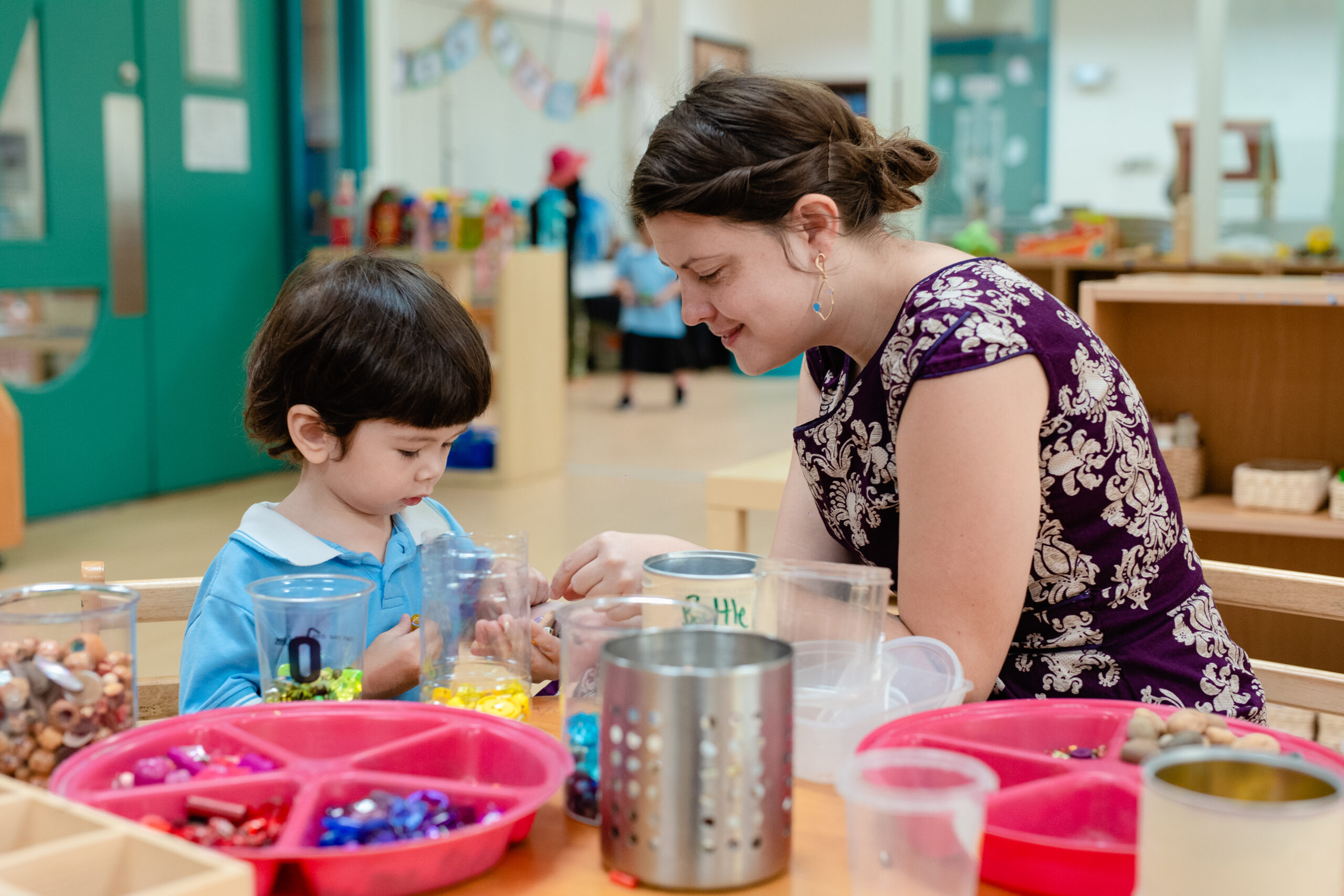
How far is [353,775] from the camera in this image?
0.81m

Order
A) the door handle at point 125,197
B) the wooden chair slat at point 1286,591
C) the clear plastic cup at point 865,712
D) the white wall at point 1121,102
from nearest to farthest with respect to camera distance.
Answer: the clear plastic cup at point 865,712 → the wooden chair slat at point 1286,591 → the door handle at point 125,197 → the white wall at point 1121,102

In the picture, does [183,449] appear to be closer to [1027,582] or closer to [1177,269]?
[1177,269]

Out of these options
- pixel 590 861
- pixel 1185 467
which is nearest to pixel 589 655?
pixel 590 861

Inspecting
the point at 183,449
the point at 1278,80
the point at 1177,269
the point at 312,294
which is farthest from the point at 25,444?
the point at 1278,80

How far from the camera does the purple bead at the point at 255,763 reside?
0.82 m

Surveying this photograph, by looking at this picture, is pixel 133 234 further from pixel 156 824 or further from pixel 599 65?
pixel 599 65

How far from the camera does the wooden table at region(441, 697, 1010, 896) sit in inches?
29.6

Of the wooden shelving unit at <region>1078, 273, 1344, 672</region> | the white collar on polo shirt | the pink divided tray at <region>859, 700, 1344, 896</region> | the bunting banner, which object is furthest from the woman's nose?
the bunting banner

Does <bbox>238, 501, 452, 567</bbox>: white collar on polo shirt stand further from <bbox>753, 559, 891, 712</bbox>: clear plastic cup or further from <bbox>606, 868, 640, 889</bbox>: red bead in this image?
<bbox>606, 868, 640, 889</bbox>: red bead

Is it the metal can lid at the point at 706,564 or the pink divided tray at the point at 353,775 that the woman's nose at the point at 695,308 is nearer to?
the metal can lid at the point at 706,564

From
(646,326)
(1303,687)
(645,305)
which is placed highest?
(645,305)

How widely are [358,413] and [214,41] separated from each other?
14.9 ft

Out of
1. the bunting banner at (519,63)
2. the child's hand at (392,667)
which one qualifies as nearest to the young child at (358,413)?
the child's hand at (392,667)

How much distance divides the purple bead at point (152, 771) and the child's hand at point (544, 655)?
43cm
